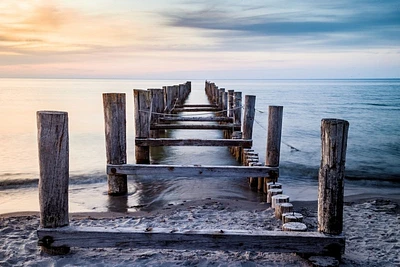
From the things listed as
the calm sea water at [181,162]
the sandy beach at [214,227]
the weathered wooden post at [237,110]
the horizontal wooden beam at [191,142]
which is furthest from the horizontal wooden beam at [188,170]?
the weathered wooden post at [237,110]

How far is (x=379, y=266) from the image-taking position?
393cm

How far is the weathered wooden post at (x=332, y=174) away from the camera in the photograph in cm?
359

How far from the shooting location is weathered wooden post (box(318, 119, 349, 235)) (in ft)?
11.8

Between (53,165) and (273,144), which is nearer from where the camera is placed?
(53,165)

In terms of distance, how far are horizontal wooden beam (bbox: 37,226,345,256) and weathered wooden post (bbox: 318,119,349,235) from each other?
0.48 ft

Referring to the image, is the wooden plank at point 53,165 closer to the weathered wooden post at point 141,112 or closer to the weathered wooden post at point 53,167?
the weathered wooden post at point 53,167

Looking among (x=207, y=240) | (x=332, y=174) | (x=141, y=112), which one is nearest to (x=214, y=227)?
(x=207, y=240)

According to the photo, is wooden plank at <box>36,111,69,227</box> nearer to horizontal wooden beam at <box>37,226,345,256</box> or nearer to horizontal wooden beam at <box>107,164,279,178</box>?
horizontal wooden beam at <box>37,226,345,256</box>

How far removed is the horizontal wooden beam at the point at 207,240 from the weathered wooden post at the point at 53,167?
0.46ft

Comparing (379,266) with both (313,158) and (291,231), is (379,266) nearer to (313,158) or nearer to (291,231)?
(291,231)

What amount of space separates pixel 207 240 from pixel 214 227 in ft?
Answer: 4.49

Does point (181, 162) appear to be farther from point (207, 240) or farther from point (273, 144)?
point (207, 240)

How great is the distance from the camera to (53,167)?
3.77m

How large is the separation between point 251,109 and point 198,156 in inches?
113
